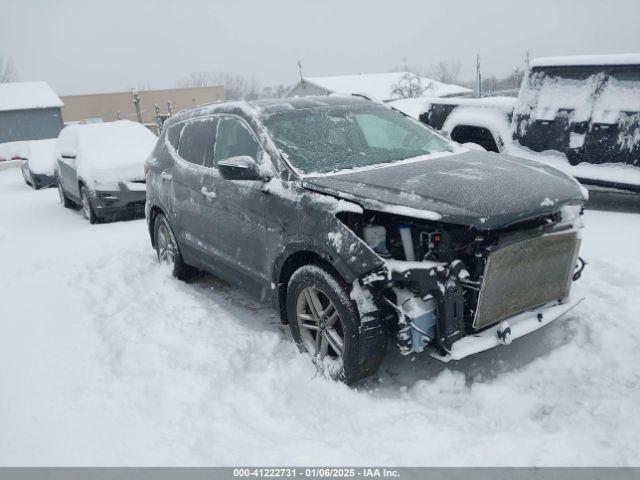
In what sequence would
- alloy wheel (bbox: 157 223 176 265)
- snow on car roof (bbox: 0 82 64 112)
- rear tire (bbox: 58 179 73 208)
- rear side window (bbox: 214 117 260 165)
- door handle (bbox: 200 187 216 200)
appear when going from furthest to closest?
1. snow on car roof (bbox: 0 82 64 112)
2. rear tire (bbox: 58 179 73 208)
3. alloy wheel (bbox: 157 223 176 265)
4. door handle (bbox: 200 187 216 200)
5. rear side window (bbox: 214 117 260 165)

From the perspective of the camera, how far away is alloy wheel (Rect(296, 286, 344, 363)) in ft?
11.1

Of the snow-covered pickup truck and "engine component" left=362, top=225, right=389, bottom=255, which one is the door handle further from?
the snow-covered pickup truck

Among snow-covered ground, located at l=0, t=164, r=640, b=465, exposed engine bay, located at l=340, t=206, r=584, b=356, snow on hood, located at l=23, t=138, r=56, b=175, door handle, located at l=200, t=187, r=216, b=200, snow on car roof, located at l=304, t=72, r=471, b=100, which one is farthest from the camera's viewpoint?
snow on car roof, located at l=304, t=72, r=471, b=100

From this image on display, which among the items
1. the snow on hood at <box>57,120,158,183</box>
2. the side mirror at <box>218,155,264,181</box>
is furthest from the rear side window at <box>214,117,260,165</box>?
the snow on hood at <box>57,120,158,183</box>

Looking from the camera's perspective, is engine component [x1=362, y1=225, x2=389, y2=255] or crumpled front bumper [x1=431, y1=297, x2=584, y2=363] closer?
crumpled front bumper [x1=431, y1=297, x2=584, y2=363]

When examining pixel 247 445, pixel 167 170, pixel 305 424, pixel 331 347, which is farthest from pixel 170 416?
pixel 167 170

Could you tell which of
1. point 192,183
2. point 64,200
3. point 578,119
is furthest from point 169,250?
point 64,200

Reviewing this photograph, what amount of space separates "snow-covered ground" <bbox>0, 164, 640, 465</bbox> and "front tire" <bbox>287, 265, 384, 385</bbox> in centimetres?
15

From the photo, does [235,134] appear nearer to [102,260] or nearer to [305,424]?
[305,424]

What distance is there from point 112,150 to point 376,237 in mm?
7973

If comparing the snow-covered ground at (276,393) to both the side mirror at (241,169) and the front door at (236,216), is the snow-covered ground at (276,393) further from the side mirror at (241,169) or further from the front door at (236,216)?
the side mirror at (241,169)

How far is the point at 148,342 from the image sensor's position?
4.10m

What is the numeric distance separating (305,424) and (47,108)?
43909 millimetres

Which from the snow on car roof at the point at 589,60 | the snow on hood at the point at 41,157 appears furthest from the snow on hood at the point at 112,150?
the snow on car roof at the point at 589,60
